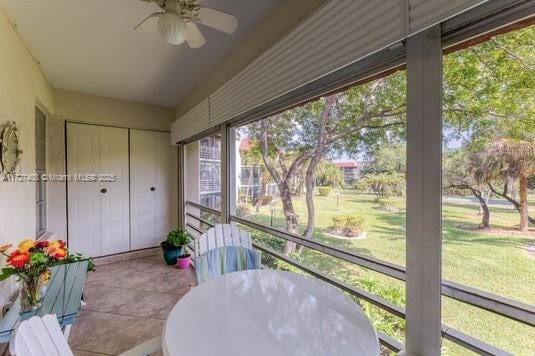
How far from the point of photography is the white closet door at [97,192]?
338 cm

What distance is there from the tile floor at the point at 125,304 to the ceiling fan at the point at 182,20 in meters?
2.15

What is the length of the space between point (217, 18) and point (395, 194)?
52.0 inches

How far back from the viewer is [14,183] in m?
1.94

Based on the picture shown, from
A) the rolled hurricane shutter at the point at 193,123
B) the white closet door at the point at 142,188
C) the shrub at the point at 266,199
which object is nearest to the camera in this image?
the shrub at the point at 266,199

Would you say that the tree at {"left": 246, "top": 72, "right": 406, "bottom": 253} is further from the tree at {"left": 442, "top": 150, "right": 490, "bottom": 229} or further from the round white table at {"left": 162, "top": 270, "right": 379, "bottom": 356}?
the round white table at {"left": 162, "top": 270, "right": 379, "bottom": 356}

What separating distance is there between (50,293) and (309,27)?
7.62ft

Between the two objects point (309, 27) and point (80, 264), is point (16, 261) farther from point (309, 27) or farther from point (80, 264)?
point (309, 27)

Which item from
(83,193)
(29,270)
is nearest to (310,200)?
(29,270)

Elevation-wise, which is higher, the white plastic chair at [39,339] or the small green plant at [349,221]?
the small green plant at [349,221]

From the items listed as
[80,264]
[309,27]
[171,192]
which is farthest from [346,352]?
[171,192]

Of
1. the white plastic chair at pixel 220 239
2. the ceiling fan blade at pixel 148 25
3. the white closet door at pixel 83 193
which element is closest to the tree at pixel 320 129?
the white plastic chair at pixel 220 239

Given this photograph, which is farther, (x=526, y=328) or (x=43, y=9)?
(x=43, y=9)

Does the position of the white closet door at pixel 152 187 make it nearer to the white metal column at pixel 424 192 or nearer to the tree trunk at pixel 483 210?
the white metal column at pixel 424 192

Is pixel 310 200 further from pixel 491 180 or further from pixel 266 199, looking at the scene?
pixel 491 180
